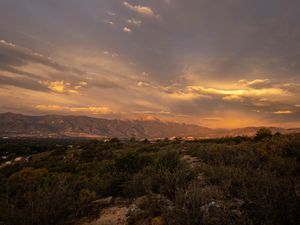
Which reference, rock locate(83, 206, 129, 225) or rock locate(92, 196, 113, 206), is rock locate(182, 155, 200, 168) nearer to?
rock locate(92, 196, 113, 206)

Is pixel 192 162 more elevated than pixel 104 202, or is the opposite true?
pixel 192 162

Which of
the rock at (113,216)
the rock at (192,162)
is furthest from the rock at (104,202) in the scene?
the rock at (192,162)

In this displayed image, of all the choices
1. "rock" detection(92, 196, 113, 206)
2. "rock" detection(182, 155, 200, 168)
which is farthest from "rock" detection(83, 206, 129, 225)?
"rock" detection(182, 155, 200, 168)

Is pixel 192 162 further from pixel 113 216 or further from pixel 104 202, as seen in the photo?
pixel 113 216

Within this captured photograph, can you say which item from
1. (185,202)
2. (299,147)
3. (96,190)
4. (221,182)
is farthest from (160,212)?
(299,147)

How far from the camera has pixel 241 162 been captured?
8156 mm

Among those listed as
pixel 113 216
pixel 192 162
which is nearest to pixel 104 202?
pixel 113 216

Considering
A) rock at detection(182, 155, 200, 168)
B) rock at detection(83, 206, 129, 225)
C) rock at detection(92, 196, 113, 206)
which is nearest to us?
rock at detection(83, 206, 129, 225)

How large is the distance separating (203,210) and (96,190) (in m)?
3.98

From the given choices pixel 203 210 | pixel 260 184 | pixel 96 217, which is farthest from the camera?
pixel 96 217

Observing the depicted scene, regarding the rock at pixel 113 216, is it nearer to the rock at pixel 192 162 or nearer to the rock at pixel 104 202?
the rock at pixel 104 202

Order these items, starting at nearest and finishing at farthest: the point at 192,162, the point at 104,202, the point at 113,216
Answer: the point at 113,216 < the point at 104,202 < the point at 192,162

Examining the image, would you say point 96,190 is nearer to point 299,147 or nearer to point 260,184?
point 260,184

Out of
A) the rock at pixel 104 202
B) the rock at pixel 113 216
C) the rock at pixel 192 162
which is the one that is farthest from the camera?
the rock at pixel 192 162
